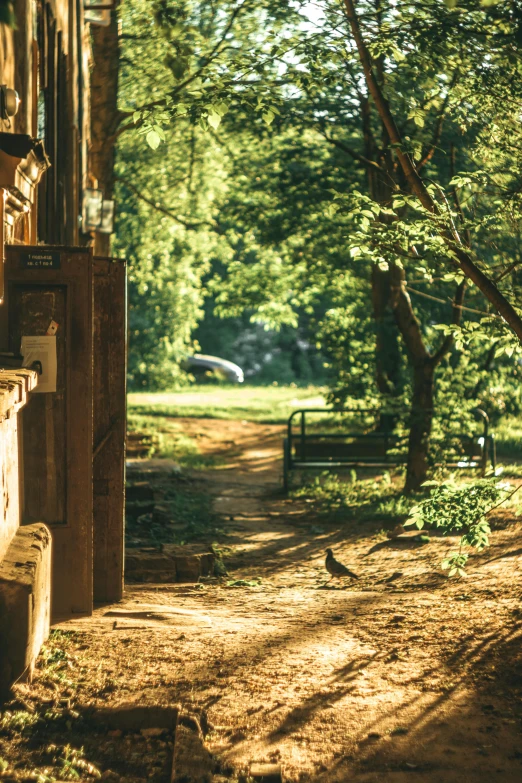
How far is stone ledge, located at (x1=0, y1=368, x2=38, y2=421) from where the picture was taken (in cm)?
384

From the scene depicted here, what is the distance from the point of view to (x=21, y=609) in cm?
403

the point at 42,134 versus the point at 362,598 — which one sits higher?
the point at 42,134

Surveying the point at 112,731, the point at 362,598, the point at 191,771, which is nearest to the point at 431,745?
the point at 191,771

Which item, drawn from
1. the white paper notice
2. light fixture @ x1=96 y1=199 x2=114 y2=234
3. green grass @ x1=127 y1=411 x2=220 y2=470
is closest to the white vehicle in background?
green grass @ x1=127 y1=411 x2=220 y2=470

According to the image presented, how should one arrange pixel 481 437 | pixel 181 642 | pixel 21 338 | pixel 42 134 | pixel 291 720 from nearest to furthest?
pixel 291 720
pixel 181 642
pixel 21 338
pixel 42 134
pixel 481 437

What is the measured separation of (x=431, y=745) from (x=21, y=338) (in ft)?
11.3

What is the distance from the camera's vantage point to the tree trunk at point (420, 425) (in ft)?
39.3

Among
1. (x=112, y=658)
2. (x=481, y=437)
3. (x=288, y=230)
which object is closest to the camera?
(x=112, y=658)

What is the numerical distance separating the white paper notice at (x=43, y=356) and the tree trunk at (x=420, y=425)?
274 inches

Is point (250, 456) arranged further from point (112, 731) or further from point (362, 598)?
point (112, 731)

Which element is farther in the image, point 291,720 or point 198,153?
point 198,153

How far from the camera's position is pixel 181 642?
5434mm

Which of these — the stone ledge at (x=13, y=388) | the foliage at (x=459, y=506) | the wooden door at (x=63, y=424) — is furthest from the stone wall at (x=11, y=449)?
the foliage at (x=459, y=506)

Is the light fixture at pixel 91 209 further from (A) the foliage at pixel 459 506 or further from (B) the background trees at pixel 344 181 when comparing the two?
(A) the foliage at pixel 459 506
